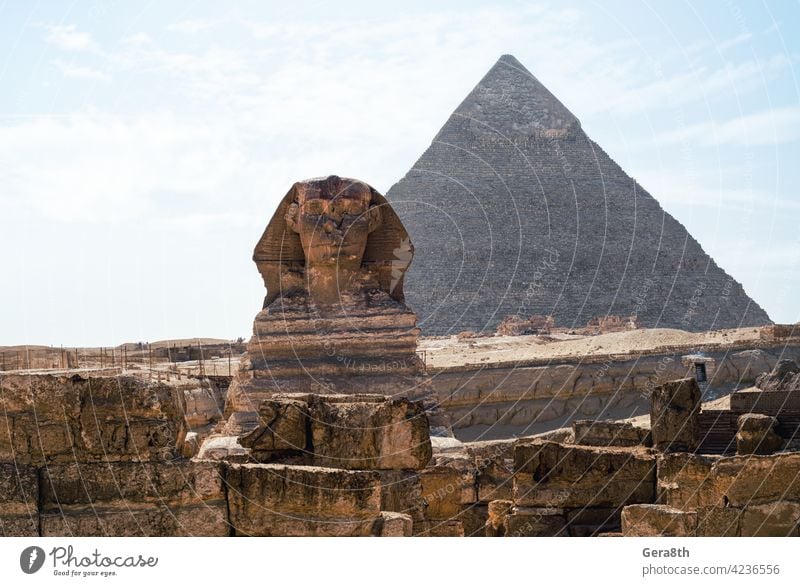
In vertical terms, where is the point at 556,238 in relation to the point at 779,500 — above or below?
above

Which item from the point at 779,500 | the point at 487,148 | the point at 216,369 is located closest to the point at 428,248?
the point at 487,148

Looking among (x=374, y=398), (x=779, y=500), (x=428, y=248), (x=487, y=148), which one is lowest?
(x=779, y=500)

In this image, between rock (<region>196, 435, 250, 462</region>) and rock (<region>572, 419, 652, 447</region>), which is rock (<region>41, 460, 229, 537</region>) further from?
rock (<region>572, 419, 652, 447</region>)

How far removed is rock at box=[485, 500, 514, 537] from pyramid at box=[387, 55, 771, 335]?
138437 millimetres

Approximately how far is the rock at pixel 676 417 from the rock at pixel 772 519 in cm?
215

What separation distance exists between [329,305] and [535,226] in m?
152

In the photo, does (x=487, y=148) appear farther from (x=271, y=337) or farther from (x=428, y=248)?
(x=271, y=337)

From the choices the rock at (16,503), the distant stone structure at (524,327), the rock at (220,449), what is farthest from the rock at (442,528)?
the distant stone structure at (524,327)

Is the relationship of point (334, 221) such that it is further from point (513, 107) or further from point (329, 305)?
point (513, 107)

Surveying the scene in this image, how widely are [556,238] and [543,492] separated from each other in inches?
6273

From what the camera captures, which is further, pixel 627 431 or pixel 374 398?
pixel 627 431

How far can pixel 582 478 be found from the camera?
9.77 m

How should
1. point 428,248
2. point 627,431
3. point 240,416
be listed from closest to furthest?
point 627,431 < point 240,416 < point 428,248

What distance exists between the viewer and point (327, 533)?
7211 millimetres
